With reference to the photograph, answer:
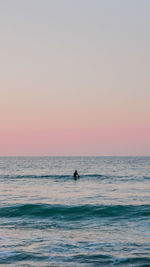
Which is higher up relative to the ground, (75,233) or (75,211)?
(75,233)

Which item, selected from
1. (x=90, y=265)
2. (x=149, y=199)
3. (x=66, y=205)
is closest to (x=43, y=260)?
(x=90, y=265)

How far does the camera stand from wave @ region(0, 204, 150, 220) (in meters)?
21.1

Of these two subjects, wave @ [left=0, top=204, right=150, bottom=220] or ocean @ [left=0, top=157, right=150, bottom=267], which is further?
wave @ [left=0, top=204, right=150, bottom=220]

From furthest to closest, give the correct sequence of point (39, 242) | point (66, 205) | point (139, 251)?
point (66, 205) < point (39, 242) < point (139, 251)

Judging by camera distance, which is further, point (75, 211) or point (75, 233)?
point (75, 211)

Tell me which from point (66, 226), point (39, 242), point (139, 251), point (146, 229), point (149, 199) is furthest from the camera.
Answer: point (149, 199)

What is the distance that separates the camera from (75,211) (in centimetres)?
2255

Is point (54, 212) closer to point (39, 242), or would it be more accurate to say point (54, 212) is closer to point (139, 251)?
point (39, 242)

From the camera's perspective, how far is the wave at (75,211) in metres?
21.1

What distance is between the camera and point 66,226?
1788 cm

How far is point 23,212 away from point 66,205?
408 centimetres

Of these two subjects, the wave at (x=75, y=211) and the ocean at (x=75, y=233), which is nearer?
the ocean at (x=75, y=233)

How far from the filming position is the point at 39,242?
13.7 meters

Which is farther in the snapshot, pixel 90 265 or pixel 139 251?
pixel 139 251
